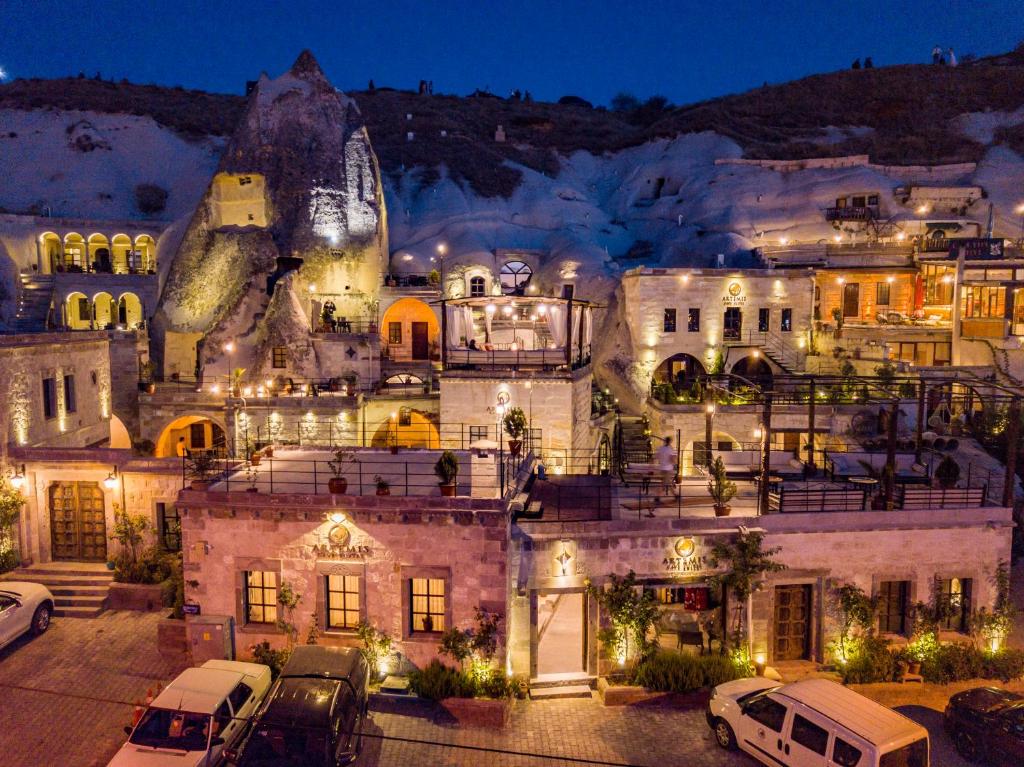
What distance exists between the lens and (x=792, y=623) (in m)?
15.8

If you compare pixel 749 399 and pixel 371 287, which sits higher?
pixel 371 287

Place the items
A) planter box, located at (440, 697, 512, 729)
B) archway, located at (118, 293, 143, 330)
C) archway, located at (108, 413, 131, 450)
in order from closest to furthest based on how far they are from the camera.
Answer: planter box, located at (440, 697, 512, 729), archway, located at (108, 413, 131, 450), archway, located at (118, 293, 143, 330)

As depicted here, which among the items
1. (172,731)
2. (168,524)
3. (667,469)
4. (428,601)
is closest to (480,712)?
(428,601)

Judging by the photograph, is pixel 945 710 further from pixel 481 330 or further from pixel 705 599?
pixel 481 330

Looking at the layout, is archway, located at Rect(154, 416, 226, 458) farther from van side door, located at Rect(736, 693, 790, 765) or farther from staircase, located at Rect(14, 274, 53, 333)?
van side door, located at Rect(736, 693, 790, 765)

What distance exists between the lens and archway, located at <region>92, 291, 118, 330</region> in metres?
43.3

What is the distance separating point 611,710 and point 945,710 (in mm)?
6356

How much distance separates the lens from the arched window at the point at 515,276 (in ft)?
147

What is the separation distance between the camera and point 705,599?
15375mm

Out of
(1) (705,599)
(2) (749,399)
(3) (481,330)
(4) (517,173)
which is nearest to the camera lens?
(1) (705,599)

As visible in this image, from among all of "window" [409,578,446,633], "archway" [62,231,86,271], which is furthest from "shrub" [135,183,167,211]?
"window" [409,578,446,633]

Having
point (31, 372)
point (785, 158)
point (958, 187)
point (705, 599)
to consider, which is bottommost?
point (705, 599)

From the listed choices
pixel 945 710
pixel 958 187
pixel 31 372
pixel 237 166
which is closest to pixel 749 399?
pixel 945 710

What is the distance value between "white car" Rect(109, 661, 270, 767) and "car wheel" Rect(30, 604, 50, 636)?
6.38m
